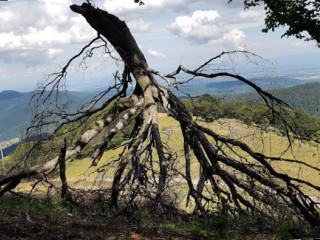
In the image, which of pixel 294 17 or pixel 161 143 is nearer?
pixel 161 143

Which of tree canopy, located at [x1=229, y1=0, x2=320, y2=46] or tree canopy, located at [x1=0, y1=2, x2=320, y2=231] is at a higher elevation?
tree canopy, located at [x1=229, y1=0, x2=320, y2=46]

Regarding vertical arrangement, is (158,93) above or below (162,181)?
above

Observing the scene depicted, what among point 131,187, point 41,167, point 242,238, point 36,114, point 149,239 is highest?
point 36,114

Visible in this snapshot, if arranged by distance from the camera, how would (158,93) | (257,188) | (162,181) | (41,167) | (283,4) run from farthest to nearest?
(283,4) → (158,93) → (257,188) → (162,181) → (41,167)

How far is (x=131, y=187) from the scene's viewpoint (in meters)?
4.97

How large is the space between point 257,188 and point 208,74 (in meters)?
2.47

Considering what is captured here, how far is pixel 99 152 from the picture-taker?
184 inches

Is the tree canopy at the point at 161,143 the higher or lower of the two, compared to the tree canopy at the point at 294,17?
lower

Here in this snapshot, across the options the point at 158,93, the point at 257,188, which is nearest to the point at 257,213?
the point at 257,188

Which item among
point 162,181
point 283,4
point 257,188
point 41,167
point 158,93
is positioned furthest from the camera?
point 283,4

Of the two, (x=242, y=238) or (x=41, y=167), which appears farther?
(x=242, y=238)

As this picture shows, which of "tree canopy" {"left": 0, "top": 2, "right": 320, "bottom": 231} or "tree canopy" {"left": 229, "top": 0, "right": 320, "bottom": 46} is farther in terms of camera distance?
"tree canopy" {"left": 229, "top": 0, "right": 320, "bottom": 46}

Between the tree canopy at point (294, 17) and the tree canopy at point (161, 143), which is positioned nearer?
the tree canopy at point (161, 143)

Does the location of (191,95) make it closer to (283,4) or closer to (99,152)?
(99,152)
